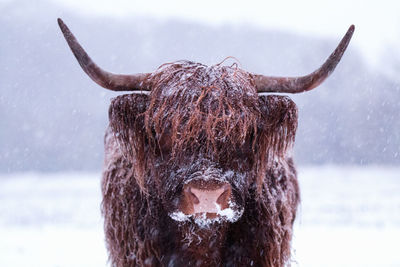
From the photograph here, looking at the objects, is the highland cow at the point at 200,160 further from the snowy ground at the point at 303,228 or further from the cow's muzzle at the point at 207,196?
the snowy ground at the point at 303,228

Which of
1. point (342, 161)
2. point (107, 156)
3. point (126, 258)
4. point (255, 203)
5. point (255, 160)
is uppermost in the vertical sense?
point (342, 161)

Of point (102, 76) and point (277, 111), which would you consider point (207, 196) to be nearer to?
point (277, 111)

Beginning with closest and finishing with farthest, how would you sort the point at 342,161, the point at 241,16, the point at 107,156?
the point at 107,156
the point at 342,161
the point at 241,16

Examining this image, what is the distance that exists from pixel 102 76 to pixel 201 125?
0.64 metres

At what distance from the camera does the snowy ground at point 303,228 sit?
645cm

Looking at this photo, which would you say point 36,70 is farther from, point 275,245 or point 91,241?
point 275,245

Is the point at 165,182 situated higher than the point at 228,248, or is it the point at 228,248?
the point at 165,182

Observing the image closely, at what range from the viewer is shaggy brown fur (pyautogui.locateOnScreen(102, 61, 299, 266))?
293 centimetres

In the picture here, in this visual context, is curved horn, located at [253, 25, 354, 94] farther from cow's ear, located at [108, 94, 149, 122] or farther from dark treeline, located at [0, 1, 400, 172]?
dark treeline, located at [0, 1, 400, 172]

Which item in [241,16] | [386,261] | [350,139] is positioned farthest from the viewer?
[241,16]

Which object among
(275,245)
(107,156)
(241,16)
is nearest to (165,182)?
(275,245)

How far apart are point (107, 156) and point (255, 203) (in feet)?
4.90

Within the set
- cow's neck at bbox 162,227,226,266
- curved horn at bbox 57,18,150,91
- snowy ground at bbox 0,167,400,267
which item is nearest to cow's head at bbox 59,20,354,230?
curved horn at bbox 57,18,150,91

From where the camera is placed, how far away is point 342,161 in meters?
29.2
